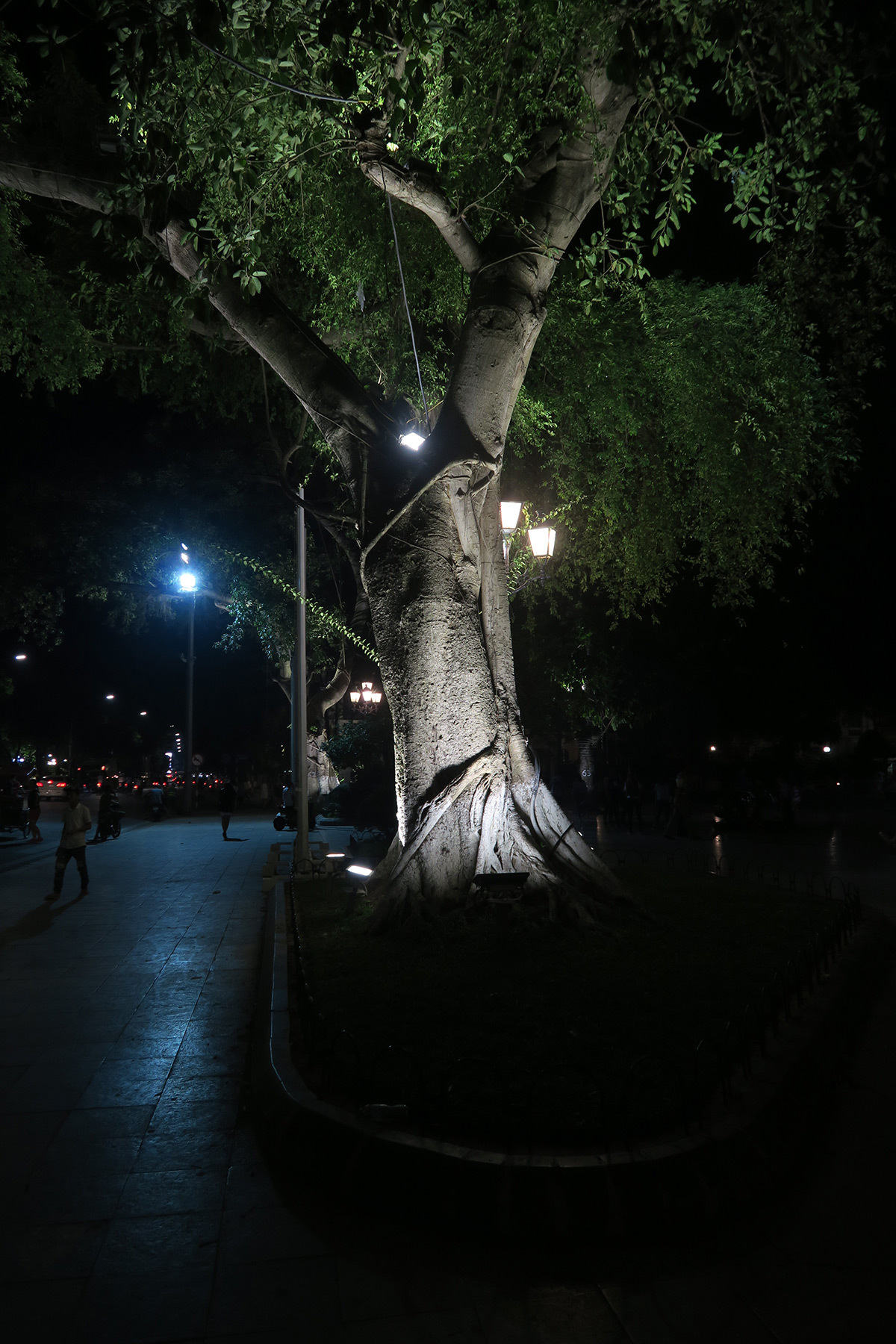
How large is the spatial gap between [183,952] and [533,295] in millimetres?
7446

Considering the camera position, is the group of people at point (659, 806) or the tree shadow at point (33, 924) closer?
the tree shadow at point (33, 924)

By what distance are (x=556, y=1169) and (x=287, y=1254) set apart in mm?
1082

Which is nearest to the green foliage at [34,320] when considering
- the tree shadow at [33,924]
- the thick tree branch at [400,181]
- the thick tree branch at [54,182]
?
the thick tree branch at [54,182]

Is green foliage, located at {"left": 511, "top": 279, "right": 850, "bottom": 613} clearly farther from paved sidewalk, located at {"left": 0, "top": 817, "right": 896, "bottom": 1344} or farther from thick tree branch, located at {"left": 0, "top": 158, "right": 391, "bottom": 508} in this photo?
paved sidewalk, located at {"left": 0, "top": 817, "right": 896, "bottom": 1344}

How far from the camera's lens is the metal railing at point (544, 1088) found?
4070 millimetres

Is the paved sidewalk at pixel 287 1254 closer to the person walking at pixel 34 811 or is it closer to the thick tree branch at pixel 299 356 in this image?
the thick tree branch at pixel 299 356

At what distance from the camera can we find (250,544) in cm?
2909

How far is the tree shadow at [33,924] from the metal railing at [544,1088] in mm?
6099

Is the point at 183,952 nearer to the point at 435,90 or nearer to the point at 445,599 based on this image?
the point at 445,599

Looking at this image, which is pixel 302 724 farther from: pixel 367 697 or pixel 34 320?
pixel 367 697

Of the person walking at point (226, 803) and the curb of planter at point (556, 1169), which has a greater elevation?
the person walking at point (226, 803)

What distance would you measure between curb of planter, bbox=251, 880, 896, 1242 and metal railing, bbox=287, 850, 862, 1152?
10cm

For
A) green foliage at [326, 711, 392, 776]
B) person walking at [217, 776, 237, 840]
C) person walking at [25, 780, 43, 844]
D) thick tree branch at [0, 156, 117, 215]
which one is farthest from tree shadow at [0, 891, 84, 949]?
person walking at [25, 780, 43, 844]

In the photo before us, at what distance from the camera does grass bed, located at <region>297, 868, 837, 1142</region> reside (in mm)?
4312
